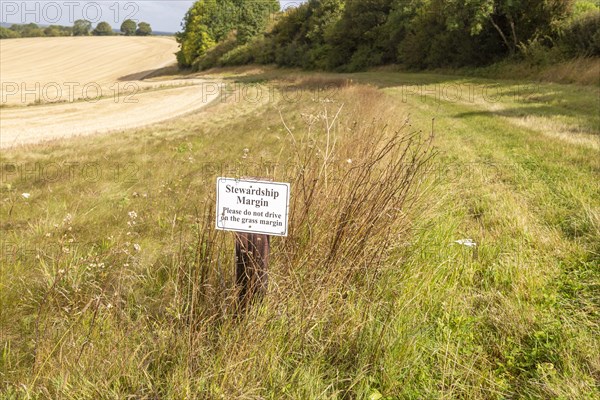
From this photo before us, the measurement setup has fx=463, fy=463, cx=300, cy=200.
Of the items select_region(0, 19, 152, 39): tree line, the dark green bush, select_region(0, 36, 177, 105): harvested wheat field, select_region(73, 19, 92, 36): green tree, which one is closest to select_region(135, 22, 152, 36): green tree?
select_region(0, 19, 152, 39): tree line

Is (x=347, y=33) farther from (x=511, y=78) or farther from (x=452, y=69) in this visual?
(x=511, y=78)

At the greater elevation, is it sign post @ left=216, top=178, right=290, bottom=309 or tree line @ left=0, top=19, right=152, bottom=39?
tree line @ left=0, top=19, right=152, bottom=39

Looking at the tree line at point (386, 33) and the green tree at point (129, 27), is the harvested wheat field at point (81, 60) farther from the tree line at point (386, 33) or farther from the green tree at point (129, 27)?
the green tree at point (129, 27)

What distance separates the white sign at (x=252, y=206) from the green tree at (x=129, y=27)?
477 feet

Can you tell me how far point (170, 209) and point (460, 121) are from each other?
27.0ft

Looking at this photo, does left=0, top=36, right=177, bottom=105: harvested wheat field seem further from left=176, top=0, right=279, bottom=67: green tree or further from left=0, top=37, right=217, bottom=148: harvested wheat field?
left=176, top=0, right=279, bottom=67: green tree

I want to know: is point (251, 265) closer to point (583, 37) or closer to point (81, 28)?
point (583, 37)

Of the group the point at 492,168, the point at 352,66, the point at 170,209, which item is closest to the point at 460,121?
the point at 492,168

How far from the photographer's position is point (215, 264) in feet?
10.1

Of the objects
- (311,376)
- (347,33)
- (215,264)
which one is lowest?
(311,376)

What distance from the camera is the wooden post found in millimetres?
2729

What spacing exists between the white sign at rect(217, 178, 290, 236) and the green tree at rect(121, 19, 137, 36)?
14548cm

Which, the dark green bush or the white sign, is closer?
the white sign

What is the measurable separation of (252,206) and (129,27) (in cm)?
14820
